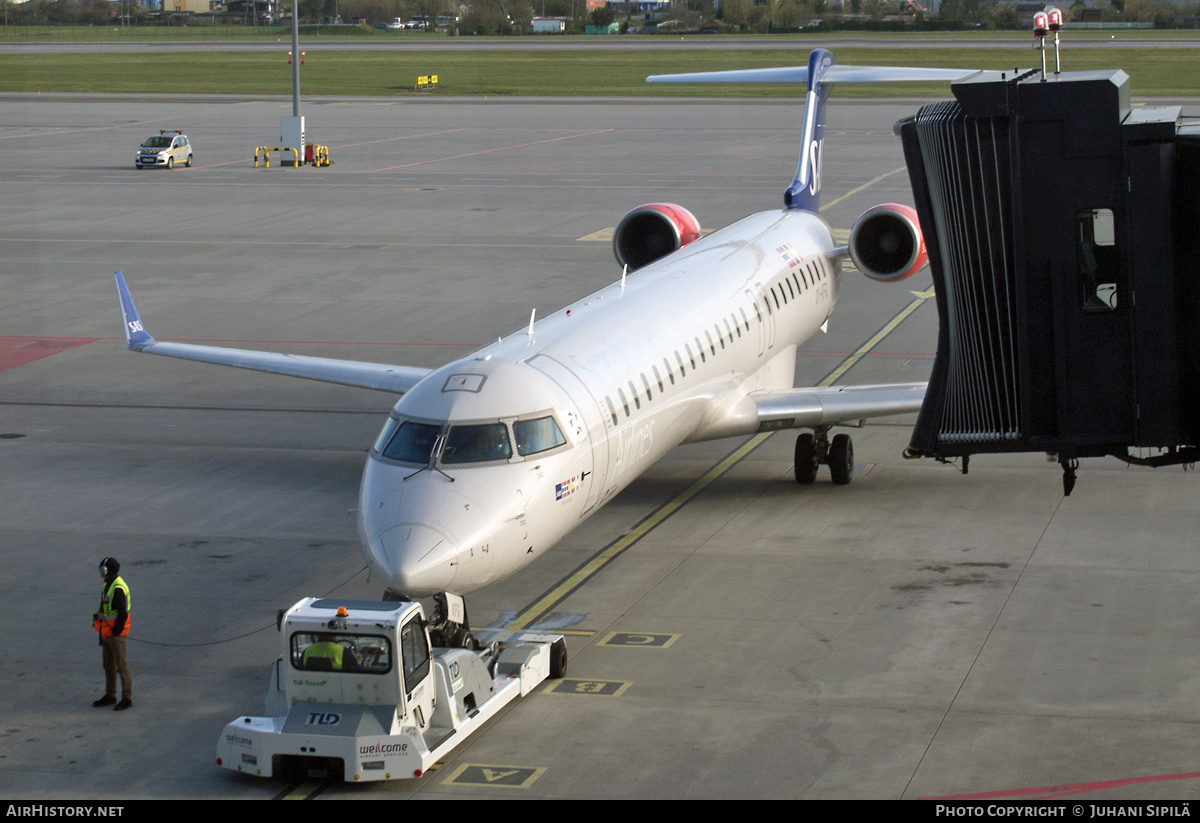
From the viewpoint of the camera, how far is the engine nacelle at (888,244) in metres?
25.5

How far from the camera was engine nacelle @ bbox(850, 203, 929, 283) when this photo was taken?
2550 centimetres

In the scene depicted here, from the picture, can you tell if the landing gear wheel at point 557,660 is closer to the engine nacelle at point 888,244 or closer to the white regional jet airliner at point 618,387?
the white regional jet airliner at point 618,387

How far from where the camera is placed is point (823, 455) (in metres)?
23.1

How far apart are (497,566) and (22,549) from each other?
8.17 meters

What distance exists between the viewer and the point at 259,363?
2473 cm

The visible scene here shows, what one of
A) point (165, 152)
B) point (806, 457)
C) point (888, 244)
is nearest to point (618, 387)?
point (806, 457)

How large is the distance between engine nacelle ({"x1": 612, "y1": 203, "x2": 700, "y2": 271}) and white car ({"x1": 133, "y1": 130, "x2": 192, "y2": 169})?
45.3m

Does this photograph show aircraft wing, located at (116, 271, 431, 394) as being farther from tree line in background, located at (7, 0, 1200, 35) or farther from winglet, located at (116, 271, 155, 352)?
tree line in background, located at (7, 0, 1200, 35)

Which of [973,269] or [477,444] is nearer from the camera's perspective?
[973,269]

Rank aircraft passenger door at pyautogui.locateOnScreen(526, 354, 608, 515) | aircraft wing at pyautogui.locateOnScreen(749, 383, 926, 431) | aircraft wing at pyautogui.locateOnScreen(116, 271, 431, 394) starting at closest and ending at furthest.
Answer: aircraft passenger door at pyautogui.locateOnScreen(526, 354, 608, 515)
aircraft wing at pyautogui.locateOnScreen(749, 383, 926, 431)
aircraft wing at pyautogui.locateOnScreen(116, 271, 431, 394)

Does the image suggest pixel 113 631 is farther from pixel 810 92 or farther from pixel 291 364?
pixel 810 92

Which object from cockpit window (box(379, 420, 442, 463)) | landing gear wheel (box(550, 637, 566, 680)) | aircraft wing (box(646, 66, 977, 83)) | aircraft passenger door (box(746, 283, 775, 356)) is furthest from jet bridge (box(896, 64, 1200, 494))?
aircraft wing (box(646, 66, 977, 83))

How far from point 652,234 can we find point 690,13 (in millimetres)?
142482

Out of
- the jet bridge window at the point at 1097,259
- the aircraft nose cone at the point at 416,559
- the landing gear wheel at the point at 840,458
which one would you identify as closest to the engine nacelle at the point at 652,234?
the landing gear wheel at the point at 840,458
